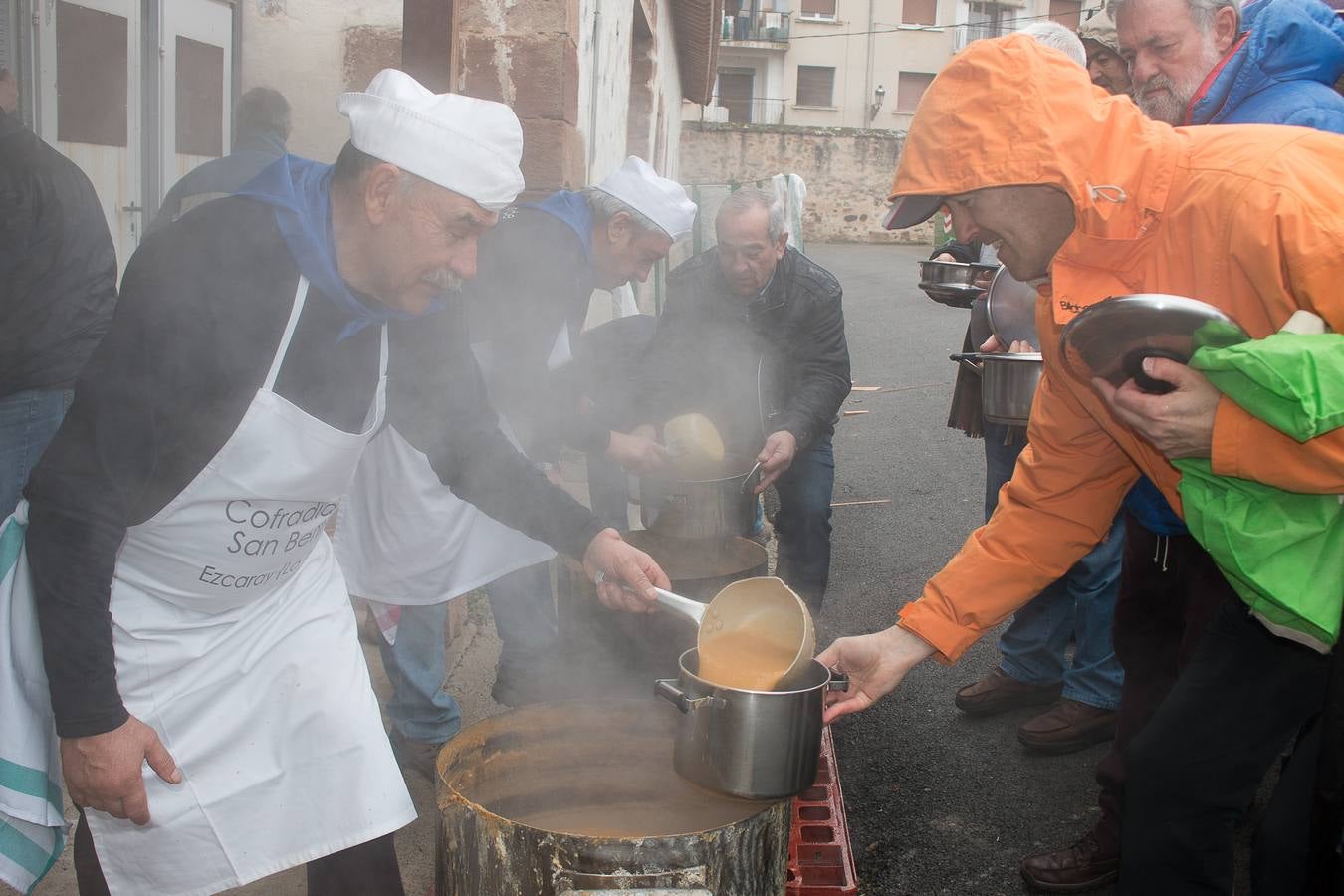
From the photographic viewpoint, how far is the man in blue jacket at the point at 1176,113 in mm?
2701

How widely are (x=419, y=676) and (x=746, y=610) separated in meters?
1.48

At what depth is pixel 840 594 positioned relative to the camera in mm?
5461

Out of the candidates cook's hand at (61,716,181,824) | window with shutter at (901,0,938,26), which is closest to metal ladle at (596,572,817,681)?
cook's hand at (61,716,181,824)

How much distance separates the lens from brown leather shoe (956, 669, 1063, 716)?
13.6 ft

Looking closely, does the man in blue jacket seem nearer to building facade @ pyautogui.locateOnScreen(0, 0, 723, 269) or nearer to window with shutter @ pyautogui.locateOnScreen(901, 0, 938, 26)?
building facade @ pyautogui.locateOnScreen(0, 0, 723, 269)

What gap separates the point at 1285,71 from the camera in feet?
9.49

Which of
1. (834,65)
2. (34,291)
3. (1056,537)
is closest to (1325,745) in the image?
(1056,537)

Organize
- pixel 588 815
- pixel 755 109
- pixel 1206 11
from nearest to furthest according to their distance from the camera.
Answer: pixel 588 815 → pixel 1206 11 → pixel 755 109

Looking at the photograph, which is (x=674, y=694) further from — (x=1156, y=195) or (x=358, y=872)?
(x=1156, y=195)

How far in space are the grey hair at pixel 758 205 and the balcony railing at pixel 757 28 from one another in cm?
4140

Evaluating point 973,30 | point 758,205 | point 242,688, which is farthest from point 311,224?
point 973,30

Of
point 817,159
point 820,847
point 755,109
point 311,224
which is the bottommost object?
point 820,847

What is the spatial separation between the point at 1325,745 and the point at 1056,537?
2.46ft

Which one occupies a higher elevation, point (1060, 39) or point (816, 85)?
point (816, 85)
